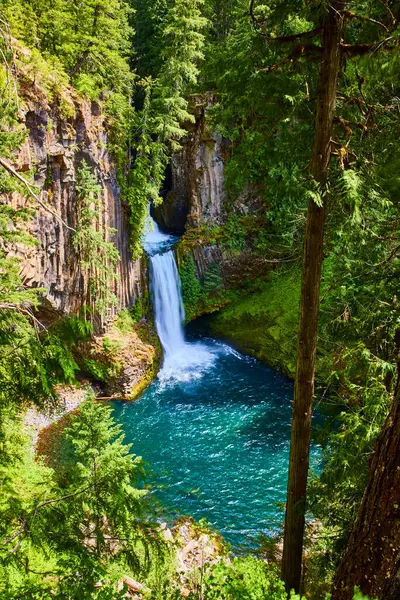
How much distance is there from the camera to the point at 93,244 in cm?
1291

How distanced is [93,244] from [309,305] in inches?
368

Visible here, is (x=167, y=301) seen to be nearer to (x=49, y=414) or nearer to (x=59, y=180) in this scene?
(x=59, y=180)

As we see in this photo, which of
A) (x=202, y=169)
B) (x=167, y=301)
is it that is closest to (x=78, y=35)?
(x=202, y=169)

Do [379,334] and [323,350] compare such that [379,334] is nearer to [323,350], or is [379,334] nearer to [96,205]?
[323,350]

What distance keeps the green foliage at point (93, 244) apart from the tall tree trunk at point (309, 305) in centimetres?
913

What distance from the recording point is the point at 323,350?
1457cm

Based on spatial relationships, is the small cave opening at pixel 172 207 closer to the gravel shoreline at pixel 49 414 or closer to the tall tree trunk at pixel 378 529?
the gravel shoreline at pixel 49 414

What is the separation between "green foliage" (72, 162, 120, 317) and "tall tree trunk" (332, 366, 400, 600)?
11.0m

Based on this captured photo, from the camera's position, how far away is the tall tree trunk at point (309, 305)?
4.41 metres

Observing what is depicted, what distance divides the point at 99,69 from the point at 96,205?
4.58m

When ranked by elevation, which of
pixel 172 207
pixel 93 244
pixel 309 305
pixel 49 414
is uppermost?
pixel 172 207

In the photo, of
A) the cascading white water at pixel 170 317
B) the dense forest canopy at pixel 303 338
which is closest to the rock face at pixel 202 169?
the cascading white water at pixel 170 317

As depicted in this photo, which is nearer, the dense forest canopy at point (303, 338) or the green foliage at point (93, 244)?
the dense forest canopy at point (303, 338)

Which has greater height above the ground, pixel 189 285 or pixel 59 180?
pixel 59 180
